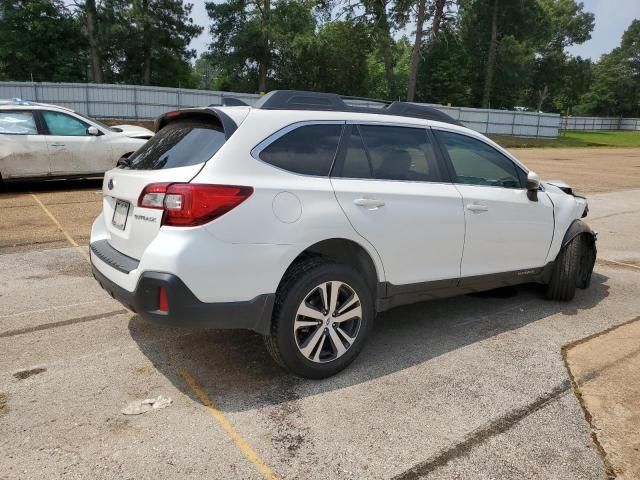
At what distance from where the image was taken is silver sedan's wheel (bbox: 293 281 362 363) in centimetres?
325

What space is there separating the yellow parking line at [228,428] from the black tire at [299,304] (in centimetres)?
48

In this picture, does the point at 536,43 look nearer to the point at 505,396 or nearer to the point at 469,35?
the point at 469,35

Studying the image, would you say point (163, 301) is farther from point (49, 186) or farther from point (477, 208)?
point (49, 186)

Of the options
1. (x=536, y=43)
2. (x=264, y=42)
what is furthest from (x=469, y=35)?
(x=264, y=42)

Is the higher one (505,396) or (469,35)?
(469,35)

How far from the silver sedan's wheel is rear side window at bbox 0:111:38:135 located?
8612 millimetres

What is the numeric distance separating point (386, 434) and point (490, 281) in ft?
6.43

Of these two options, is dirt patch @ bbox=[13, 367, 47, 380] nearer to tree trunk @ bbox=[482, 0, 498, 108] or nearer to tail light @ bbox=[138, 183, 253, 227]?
tail light @ bbox=[138, 183, 253, 227]

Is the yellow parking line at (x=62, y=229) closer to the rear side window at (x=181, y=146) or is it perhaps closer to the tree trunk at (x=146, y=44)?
the rear side window at (x=181, y=146)

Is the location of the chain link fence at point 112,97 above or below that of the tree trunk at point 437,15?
below

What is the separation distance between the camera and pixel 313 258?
131 inches

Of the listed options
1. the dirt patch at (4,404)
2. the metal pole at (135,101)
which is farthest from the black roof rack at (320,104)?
the metal pole at (135,101)

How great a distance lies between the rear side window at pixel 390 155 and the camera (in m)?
3.55

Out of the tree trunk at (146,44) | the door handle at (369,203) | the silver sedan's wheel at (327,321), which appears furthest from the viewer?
the tree trunk at (146,44)
